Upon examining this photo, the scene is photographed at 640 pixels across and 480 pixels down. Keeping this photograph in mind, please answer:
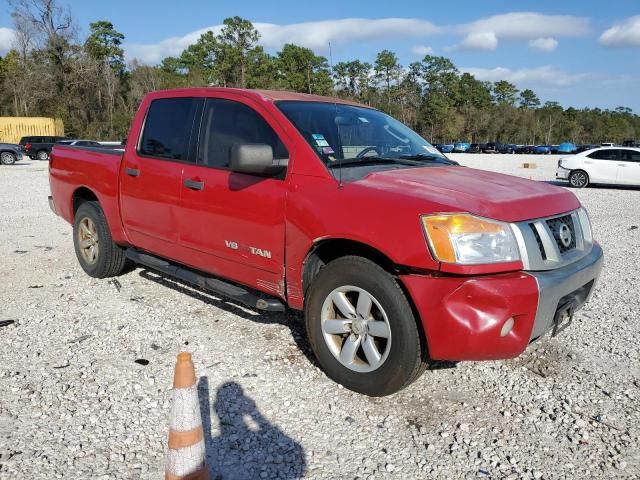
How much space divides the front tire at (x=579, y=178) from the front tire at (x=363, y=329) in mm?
17600

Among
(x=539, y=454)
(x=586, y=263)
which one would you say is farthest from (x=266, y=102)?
(x=539, y=454)

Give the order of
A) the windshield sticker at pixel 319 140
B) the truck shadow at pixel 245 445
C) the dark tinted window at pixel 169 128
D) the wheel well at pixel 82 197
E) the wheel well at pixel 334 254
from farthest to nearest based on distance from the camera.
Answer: the wheel well at pixel 82 197, the dark tinted window at pixel 169 128, the windshield sticker at pixel 319 140, the wheel well at pixel 334 254, the truck shadow at pixel 245 445

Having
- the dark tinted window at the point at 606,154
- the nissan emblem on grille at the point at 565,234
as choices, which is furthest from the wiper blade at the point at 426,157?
the dark tinted window at the point at 606,154

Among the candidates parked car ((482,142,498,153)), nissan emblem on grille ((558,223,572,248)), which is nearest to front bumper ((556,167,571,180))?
nissan emblem on grille ((558,223,572,248))

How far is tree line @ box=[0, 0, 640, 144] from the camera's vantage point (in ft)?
181

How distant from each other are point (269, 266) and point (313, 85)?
76.1 metres

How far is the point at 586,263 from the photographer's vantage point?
3465 millimetres

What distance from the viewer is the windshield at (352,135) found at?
3.82m

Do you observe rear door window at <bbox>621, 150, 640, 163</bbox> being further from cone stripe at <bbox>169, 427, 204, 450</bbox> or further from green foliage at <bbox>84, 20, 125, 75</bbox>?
green foliage at <bbox>84, 20, 125, 75</bbox>

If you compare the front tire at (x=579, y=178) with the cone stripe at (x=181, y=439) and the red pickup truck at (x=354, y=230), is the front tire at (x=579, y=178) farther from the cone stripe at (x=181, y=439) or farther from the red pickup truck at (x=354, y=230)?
the cone stripe at (x=181, y=439)

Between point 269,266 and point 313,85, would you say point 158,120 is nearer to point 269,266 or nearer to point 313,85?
point 269,266

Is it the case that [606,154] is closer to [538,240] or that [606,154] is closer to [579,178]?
[579,178]

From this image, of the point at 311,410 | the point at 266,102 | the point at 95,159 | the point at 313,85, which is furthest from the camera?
the point at 313,85

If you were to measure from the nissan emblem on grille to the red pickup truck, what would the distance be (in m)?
→ 0.02
